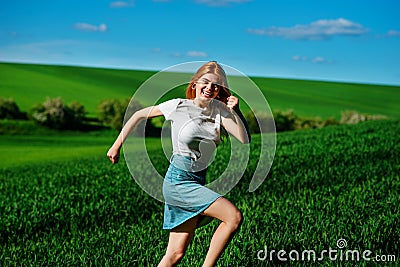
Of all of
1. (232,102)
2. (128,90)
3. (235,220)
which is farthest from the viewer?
(128,90)

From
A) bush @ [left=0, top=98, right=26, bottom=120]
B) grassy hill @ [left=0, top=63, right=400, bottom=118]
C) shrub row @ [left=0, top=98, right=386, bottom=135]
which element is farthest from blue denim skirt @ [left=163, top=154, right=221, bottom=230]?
grassy hill @ [left=0, top=63, right=400, bottom=118]

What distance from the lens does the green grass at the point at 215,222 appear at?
6797mm

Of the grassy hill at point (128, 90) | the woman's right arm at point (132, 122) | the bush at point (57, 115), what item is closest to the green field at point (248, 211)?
the woman's right arm at point (132, 122)

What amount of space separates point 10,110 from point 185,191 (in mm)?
40788

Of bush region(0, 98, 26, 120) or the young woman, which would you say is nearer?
the young woman

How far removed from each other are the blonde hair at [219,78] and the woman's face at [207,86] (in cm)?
Answer: 3

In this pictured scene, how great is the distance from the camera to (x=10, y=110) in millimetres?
43312

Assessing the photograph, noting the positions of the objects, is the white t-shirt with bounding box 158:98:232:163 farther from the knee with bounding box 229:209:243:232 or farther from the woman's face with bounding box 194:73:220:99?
the knee with bounding box 229:209:243:232

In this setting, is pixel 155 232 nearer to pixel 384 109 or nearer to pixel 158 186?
pixel 158 186

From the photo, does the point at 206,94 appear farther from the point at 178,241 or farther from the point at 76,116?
the point at 76,116

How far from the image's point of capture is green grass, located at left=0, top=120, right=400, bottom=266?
6797mm

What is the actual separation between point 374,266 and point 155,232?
3.24 m

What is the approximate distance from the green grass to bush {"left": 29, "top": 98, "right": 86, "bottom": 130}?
28.0m

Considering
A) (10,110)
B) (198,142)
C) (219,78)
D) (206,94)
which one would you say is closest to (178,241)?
(198,142)
